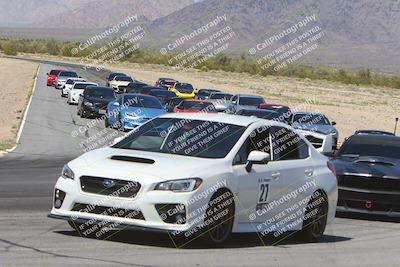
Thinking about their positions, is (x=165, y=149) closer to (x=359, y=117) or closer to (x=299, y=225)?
(x=299, y=225)

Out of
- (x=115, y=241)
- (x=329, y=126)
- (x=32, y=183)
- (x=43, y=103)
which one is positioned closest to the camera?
(x=115, y=241)

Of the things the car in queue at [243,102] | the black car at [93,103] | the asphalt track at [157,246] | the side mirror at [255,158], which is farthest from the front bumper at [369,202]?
the car in queue at [243,102]

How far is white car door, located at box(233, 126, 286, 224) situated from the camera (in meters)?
9.96

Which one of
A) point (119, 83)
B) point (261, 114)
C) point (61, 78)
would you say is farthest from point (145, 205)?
point (61, 78)

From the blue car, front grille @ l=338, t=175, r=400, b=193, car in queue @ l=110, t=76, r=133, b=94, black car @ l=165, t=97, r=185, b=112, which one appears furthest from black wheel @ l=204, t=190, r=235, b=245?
car in queue @ l=110, t=76, r=133, b=94

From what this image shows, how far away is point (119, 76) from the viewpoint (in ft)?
208

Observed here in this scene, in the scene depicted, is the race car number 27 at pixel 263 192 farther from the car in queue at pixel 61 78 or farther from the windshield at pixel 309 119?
the car in queue at pixel 61 78

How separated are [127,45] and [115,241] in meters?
153

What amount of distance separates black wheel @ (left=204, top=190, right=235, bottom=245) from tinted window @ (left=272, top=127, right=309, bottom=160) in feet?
4.11

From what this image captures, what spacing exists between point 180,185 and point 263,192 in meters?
1.38

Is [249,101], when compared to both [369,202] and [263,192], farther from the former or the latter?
[263,192]

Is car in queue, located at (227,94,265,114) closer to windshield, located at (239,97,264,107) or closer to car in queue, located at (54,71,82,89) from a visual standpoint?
windshield, located at (239,97,264,107)

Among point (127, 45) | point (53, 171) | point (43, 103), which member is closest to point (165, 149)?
point (53, 171)

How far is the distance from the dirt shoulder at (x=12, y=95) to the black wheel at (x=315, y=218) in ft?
49.8
